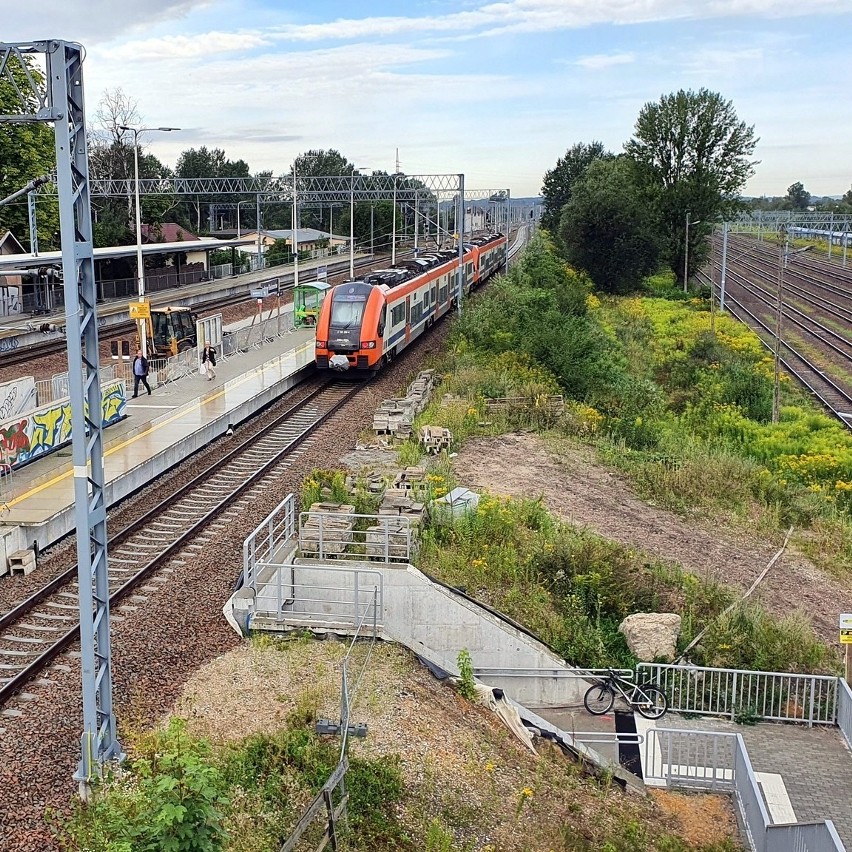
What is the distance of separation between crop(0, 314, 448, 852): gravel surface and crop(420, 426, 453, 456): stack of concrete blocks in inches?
141

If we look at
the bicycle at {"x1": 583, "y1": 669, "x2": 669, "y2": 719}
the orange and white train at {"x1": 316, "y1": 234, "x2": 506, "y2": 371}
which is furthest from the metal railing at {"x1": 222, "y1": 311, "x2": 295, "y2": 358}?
the bicycle at {"x1": 583, "y1": 669, "x2": 669, "y2": 719}

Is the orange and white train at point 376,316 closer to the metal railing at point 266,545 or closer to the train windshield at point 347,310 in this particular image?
the train windshield at point 347,310

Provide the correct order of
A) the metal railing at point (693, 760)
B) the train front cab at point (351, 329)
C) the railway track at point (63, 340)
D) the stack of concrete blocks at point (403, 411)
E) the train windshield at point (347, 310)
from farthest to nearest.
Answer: the railway track at point (63, 340) < the train windshield at point (347, 310) < the train front cab at point (351, 329) < the stack of concrete blocks at point (403, 411) < the metal railing at point (693, 760)

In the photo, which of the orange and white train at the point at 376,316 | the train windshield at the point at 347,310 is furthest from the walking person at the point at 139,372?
the train windshield at the point at 347,310

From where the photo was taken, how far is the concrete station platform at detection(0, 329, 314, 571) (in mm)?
15930

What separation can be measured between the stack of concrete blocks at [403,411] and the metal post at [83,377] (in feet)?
44.1

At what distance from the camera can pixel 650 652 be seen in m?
13.8

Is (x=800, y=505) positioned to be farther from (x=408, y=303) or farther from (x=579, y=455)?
(x=408, y=303)

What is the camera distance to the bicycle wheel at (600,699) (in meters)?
13.0

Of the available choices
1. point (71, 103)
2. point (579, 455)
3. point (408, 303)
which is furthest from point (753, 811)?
point (408, 303)

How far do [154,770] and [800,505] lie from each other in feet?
49.8

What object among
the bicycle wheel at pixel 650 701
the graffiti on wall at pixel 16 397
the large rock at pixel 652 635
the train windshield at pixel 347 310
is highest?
the train windshield at pixel 347 310

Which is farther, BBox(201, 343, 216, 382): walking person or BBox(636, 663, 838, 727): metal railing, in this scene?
BBox(201, 343, 216, 382): walking person

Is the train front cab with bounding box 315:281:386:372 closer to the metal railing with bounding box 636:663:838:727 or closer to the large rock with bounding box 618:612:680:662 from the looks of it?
the large rock with bounding box 618:612:680:662
